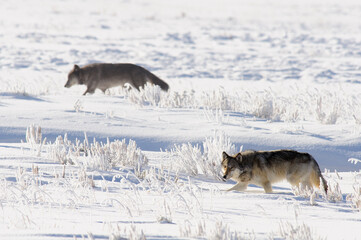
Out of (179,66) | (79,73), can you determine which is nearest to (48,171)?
(79,73)

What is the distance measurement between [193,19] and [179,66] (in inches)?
559

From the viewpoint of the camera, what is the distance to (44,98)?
1050 cm

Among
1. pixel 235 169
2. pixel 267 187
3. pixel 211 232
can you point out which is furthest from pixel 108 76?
pixel 211 232

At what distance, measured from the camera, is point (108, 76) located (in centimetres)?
1299

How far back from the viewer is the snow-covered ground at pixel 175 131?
384 centimetres

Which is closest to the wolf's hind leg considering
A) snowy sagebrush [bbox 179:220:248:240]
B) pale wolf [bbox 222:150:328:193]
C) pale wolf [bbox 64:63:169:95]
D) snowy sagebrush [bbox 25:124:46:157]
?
pale wolf [bbox 222:150:328:193]

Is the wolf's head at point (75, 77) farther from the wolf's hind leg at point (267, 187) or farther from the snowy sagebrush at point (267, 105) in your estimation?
the wolf's hind leg at point (267, 187)

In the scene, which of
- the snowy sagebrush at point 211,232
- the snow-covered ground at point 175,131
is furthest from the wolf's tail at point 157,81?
the snowy sagebrush at point 211,232

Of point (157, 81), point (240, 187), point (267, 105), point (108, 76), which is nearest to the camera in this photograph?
point (240, 187)

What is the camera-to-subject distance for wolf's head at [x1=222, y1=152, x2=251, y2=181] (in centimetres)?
534

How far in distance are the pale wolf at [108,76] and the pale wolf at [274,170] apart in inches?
296

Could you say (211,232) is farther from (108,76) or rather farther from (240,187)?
(108,76)

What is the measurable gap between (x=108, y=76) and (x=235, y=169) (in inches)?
317

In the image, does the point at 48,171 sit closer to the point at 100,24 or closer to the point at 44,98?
the point at 44,98
